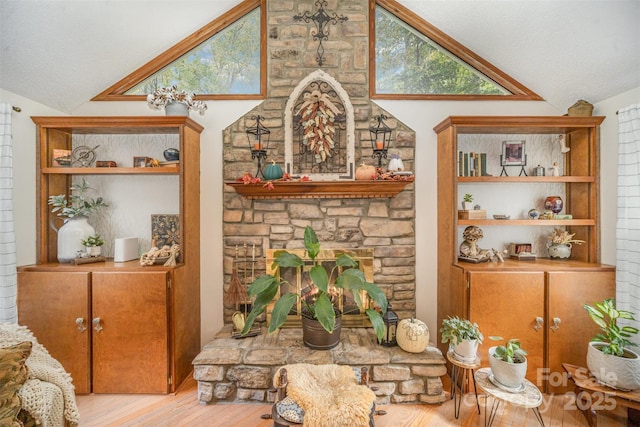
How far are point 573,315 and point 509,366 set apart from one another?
908 mm

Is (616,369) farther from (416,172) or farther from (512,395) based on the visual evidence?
(416,172)

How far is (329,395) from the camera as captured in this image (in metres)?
1.49

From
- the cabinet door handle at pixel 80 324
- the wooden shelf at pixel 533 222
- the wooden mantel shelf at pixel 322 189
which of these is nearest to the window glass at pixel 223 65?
the wooden mantel shelf at pixel 322 189

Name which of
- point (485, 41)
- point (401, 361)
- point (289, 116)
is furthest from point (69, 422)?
point (485, 41)

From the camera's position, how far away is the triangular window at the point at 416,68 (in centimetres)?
262

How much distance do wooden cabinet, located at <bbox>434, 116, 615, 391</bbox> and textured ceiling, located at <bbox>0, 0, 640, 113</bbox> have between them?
0.41 meters

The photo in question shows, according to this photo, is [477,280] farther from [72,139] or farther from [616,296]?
[72,139]

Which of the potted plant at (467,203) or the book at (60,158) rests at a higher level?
the book at (60,158)

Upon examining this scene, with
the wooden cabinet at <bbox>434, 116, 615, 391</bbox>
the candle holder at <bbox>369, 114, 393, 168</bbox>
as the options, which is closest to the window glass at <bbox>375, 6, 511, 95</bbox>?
the candle holder at <bbox>369, 114, 393, 168</bbox>

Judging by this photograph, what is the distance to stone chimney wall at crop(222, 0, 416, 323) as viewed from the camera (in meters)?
2.60

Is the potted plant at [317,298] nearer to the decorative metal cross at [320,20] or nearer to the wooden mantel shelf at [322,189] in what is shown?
the wooden mantel shelf at [322,189]

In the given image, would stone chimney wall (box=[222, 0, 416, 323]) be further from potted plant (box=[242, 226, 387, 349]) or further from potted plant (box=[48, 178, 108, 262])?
potted plant (box=[48, 178, 108, 262])

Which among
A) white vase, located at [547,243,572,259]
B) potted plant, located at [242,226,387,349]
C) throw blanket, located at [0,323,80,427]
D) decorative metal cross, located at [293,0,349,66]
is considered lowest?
throw blanket, located at [0,323,80,427]

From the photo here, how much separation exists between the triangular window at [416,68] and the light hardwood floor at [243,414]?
2579mm
